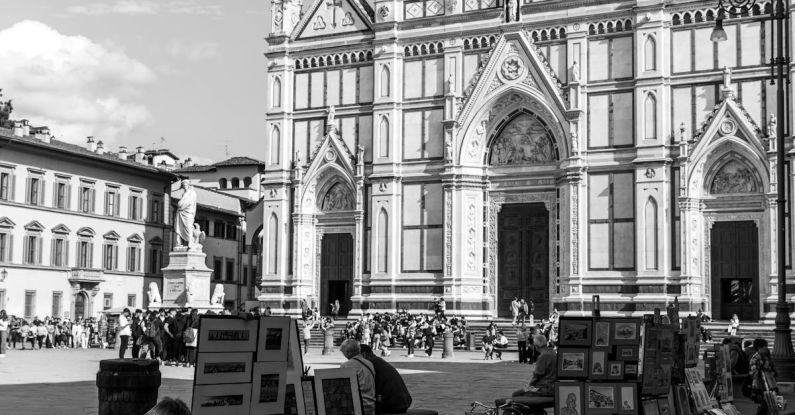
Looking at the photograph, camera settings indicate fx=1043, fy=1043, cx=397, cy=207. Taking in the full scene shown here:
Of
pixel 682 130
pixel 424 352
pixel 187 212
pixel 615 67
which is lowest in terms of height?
pixel 424 352

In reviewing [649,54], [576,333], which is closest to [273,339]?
[576,333]

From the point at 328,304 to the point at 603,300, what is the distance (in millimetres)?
13882

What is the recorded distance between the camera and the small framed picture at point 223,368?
27.9 feet

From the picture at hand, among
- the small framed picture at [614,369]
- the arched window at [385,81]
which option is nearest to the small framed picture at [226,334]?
the small framed picture at [614,369]

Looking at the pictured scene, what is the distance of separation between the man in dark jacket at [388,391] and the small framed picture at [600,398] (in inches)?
83.9

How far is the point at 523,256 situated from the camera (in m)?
46.8

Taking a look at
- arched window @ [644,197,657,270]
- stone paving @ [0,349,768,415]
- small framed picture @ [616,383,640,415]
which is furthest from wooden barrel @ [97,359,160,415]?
arched window @ [644,197,657,270]

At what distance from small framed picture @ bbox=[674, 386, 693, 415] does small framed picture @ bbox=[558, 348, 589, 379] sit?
167 cm

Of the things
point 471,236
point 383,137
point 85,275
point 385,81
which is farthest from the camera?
point 85,275

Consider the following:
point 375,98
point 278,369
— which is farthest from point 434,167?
point 278,369

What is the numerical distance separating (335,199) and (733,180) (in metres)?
18.5

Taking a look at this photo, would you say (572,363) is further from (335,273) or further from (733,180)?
(335,273)

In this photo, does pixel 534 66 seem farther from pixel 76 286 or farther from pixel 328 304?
pixel 76 286

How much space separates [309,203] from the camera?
165 feet
